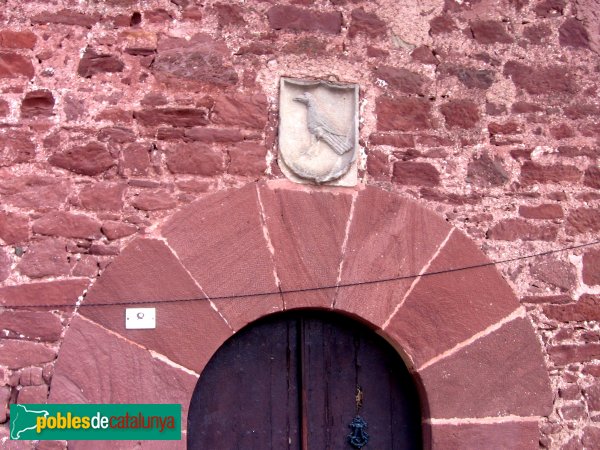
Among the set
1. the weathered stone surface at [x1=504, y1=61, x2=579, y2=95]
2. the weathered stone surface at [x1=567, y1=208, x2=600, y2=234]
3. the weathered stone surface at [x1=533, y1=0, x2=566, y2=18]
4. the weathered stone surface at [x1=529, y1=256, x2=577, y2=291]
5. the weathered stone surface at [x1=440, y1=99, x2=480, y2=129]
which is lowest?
the weathered stone surface at [x1=529, y1=256, x2=577, y2=291]

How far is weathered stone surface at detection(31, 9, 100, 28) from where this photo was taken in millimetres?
3244

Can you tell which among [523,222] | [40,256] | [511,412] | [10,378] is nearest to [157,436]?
[10,378]

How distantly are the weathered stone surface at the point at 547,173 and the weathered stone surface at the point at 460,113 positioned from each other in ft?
1.05

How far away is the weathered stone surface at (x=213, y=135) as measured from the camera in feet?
10.7

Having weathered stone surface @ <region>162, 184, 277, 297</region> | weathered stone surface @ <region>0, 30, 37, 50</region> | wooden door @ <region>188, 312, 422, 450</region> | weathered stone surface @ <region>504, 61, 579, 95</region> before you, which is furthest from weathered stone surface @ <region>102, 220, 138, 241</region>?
weathered stone surface @ <region>504, 61, 579, 95</region>

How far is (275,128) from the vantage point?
3.31m

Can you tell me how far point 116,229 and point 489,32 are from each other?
1.96m

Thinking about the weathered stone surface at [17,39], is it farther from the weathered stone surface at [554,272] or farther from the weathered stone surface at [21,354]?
the weathered stone surface at [554,272]

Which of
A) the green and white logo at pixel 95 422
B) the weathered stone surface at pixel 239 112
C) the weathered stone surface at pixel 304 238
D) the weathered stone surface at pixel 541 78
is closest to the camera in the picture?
the green and white logo at pixel 95 422

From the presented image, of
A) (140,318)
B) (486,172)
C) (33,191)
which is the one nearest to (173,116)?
(33,191)

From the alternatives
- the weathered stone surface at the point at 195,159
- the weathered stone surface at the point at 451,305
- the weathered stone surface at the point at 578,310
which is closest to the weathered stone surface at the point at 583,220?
the weathered stone surface at the point at 578,310

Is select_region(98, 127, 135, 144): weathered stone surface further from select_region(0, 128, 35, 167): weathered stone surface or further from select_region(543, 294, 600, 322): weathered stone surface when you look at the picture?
select_region(543, 294, 600, 322): weathered stone surface

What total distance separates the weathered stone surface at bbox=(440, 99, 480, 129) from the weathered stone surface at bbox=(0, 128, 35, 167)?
1.81 meters

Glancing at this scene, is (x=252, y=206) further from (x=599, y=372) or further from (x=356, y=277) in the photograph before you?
(x=599, y=372)
